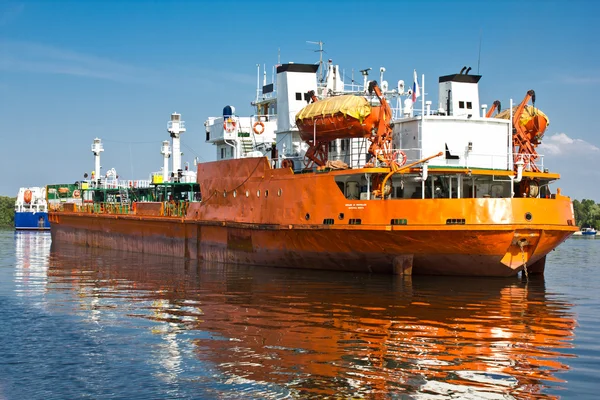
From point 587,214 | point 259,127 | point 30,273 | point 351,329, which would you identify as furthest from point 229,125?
point 587,214

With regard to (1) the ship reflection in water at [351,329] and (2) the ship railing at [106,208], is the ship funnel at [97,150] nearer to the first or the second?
(2) the ship railing at [106,208]

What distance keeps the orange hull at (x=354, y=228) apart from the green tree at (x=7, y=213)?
93.6m

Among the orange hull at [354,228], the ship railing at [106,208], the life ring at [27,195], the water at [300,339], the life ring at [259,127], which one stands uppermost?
the life ring at [259,127]

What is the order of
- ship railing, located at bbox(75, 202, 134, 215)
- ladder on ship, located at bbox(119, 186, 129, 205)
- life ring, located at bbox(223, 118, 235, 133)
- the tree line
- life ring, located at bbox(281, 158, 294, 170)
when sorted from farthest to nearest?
the tree line < ladder on ship, located at bbox(119, 186, 129, 205) < ship railing, located at bbox(75, 202, 134, 215) < life ring, located at bbox(223, 118, 235, 133) < life ring, located at bbox(281, 158, 294, 170)

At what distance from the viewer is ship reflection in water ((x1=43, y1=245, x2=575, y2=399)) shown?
898cm

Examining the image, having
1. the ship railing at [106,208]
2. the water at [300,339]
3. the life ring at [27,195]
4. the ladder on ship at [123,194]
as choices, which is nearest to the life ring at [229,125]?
the ship railing at [106,208]

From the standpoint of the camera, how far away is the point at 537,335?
12102 millimetres

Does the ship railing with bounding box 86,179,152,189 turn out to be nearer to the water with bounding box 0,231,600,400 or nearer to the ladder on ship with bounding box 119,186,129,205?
the ladder on ship with bounding box 119,186,129,205

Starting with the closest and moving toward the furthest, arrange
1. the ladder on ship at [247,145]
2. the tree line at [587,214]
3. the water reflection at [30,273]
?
the water reflection at [30,273]
the ladder on ship at [247,145]
the tree line at [587,214]

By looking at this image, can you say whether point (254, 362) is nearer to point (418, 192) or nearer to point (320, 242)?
point (320, 242)

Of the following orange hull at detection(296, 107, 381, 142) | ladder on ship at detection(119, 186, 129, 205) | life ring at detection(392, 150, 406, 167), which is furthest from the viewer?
ladder on ship at detection(119, 186, 129, 205)

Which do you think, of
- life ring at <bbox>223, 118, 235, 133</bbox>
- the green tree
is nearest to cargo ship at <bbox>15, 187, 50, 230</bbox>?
the green tree

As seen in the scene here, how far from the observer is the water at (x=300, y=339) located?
877cm

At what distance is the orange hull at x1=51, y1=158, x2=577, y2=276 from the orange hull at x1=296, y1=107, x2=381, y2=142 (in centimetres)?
131
